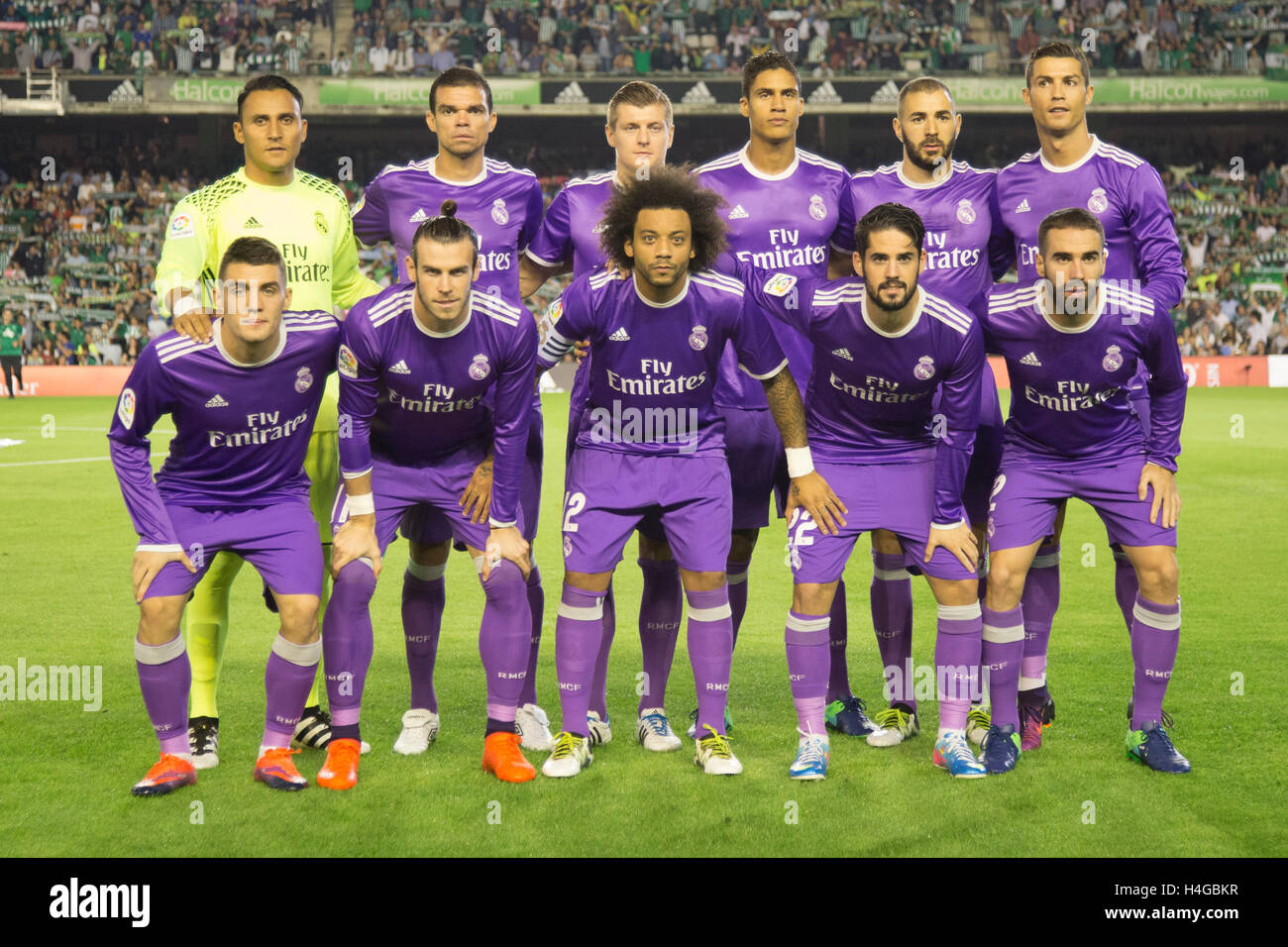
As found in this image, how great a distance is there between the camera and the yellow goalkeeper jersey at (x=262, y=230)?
5.43 metres

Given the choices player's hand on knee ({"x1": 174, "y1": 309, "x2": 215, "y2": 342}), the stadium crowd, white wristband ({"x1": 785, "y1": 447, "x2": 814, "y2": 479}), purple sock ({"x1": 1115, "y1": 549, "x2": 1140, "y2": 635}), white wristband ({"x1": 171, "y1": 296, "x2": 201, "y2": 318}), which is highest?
the stadium crowd

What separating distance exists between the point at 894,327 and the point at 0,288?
31265 mm

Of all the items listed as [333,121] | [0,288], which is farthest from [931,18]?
[0,288]

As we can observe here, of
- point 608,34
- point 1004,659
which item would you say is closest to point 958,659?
point 1004,659

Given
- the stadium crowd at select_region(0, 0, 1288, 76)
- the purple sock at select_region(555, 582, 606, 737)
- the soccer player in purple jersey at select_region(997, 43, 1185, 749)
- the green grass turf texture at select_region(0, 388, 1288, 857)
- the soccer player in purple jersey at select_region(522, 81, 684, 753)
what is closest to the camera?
the green grass turf texture at select_region(0, 388, 1288, 857)

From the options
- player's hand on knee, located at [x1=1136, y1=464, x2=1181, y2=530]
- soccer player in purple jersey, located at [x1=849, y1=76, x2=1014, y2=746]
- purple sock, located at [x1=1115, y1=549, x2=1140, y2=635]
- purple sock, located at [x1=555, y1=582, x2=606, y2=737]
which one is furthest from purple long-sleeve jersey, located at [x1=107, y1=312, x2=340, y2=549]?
purple sock, located at [x1=1115, y1=549, x2=1140, y2=635]

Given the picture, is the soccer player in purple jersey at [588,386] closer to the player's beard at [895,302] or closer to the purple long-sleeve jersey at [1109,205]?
the player's beard at [895,302]

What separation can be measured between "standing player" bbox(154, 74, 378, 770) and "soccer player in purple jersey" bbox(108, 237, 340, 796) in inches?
18.9

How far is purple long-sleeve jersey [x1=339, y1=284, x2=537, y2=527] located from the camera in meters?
4.85

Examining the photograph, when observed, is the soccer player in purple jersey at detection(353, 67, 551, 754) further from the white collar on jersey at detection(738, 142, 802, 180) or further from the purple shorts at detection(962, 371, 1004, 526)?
the purple shorts at detection(962, 371, 1004, 526)

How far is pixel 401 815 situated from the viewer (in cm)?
437

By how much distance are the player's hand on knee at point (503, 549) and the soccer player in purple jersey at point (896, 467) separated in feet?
3.51

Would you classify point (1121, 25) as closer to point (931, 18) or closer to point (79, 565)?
point (931, 18)

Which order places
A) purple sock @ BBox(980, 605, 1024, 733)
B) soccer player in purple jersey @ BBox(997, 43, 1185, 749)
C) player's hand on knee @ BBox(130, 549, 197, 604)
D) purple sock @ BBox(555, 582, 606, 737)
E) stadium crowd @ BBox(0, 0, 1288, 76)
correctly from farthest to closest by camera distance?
stadium crowd @ BBox(0, 0, 1288, 76) < soccer player in purple jersey @ BBox(997, 43, 1185, 749) < purple sock @ BBox(980, 605, 1024, 733) < purple sock @ BBox(555, 582, 606, 737) < player's hand on knee @ BBox(130, 549, 197, 604)
